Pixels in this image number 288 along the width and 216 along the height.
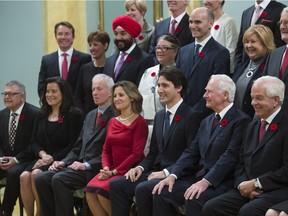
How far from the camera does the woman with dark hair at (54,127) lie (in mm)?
7105

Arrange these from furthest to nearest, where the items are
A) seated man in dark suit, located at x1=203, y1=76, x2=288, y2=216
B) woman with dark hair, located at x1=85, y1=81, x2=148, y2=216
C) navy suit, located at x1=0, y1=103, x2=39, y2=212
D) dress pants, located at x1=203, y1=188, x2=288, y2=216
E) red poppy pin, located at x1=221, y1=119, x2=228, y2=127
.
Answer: navy suit, located at x1=0, y1=103, x2=39, y2=212, woman with dark hair, located at x1=85, y1=81, x2=148, y2=216, red poppy pin, located at x1=221, y1=119, x2=228, y2=127, seated man in dark suit, located at x1=203, y1=76, x2=288, y2=216, dress pants, located at x1=203, y1=188, x2=288, y2=216

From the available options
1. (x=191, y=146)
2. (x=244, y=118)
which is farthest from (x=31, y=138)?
(x=244, y=118)

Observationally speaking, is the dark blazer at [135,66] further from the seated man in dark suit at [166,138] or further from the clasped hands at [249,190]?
the clasped hands at [249,190]

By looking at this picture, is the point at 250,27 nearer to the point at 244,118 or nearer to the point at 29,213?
the point at 244,118

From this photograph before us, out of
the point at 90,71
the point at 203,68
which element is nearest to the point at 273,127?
the point at 203,68

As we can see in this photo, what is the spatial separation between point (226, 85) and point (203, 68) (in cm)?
70

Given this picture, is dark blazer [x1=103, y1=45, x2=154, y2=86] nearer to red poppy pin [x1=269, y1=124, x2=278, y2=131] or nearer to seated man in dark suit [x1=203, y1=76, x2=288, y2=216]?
seated man in dark suit [x1=203, y1=76, x2=288, y2=216]

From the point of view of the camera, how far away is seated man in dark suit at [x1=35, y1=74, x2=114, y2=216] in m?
6.68

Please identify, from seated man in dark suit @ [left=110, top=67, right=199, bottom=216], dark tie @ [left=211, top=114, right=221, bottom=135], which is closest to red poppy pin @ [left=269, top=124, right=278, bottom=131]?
dark tie @ [left=211, top=114, right=221, bottom=135]

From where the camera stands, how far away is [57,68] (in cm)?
784

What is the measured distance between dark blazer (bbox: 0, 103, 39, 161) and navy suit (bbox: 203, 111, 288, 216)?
2.69 meters

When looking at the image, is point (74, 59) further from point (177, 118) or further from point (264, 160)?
point (264, 160)

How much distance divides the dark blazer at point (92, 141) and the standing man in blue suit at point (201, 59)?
83 cm

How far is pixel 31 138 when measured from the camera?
24.4ft
